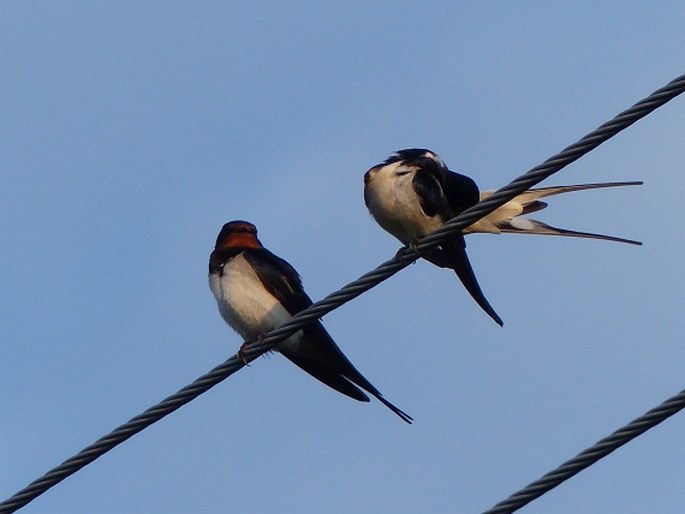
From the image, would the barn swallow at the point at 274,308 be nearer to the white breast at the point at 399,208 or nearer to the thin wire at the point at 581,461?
the white breast at the point at 399,208

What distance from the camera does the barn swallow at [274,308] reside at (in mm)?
6582

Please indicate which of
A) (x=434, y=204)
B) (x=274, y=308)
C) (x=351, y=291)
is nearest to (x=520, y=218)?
(x=434, y=204)

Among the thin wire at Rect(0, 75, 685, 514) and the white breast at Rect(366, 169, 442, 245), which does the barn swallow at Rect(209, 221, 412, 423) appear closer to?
the white breast at Rect(366, 169, 442, 245)

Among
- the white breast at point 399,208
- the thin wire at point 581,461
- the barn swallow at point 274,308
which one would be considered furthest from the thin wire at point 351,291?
the barn swallow at point 274,308

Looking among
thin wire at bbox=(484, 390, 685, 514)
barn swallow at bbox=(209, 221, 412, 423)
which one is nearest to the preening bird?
barn swallow at bbox=(209, 221, 412, 423)

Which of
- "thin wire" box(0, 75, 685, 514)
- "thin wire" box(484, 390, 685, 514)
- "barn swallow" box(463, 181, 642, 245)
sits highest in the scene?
"barn swallow" box(463, 181, 642, 245)

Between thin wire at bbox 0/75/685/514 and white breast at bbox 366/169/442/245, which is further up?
white breast at bbox 366/169/442/245

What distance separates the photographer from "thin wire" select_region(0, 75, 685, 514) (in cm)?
396

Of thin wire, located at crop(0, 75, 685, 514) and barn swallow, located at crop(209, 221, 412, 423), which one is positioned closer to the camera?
thin wire, located at crop(0, 75, 685, 514)

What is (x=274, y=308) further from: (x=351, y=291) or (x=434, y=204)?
(x=351, y=291)

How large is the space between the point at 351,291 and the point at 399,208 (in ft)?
6.28

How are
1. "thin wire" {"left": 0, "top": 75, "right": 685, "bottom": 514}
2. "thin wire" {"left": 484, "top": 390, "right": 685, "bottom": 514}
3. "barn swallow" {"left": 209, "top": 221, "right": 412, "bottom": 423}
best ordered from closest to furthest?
"thin wire" {"left": 484, "top": 390, "right": 685, "bottom": 514} < "thin wire" {"left": 0, "top": 75, "right": 685, "bottom": 514} < "barn swallow" {"left": 209, "top": 221, "right": 412, "bottom": 423}

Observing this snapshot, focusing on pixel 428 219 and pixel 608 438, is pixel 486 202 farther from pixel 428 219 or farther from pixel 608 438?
pixel 428 219

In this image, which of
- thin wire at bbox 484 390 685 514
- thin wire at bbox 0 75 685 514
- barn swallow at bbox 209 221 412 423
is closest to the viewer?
thin wire at bbox 484 390 685 514
